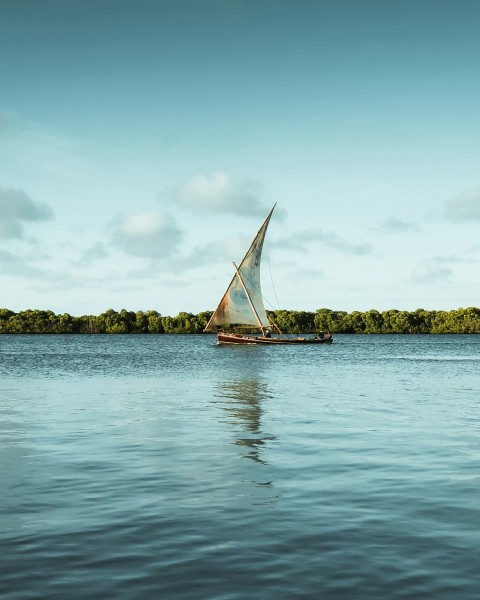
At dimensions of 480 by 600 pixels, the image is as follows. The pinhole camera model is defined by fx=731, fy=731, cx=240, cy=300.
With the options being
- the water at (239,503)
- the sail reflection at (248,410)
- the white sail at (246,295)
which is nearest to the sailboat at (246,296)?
the white sail at (246,295)

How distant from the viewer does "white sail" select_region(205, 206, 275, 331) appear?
11581cm

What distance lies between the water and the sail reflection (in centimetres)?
19

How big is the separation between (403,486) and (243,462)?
4877 millimetres

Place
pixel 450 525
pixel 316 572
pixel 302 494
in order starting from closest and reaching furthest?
pixel 316 572 < pixel 450 525 < pixel 302 494

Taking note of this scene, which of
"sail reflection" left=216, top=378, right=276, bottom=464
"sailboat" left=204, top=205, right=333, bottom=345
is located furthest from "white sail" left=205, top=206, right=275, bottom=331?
"sail reflection" left=216, top=378, right=276, bottom=464

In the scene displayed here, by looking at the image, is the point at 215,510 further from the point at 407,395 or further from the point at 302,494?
the point at 407,395

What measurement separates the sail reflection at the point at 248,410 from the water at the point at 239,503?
0.63 feet

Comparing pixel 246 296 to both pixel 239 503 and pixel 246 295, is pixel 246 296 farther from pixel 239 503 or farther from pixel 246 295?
pixel 239 503

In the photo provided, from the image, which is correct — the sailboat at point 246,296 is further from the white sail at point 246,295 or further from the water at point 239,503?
the water at point 239,503

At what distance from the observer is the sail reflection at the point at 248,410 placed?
Answer: 2348 cm

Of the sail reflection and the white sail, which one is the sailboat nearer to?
the white sail

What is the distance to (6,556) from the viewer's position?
11.8 meters

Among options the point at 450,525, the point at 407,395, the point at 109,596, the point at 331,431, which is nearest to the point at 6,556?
the point at 109,596

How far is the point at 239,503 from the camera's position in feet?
50.8
